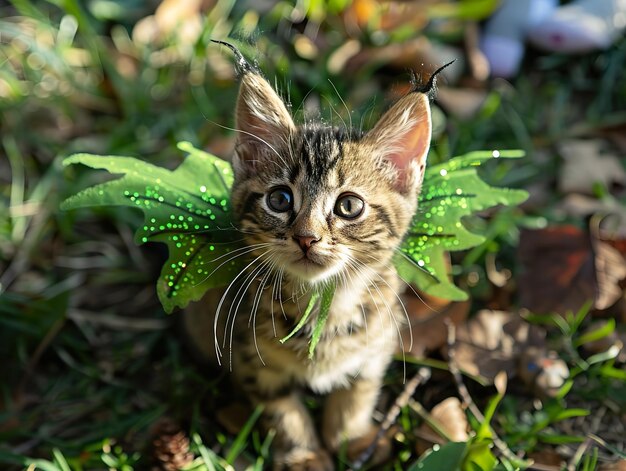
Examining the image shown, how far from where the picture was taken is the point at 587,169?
2.60m

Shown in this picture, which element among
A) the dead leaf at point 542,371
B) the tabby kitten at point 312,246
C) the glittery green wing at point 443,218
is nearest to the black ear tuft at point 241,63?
the tabby kitten at point 312,246

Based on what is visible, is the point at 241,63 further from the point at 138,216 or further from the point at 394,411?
the point at 138,216

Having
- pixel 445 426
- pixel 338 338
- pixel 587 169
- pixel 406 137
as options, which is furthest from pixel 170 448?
pixel 587 169

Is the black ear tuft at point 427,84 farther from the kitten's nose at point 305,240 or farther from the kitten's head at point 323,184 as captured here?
the kitten's nose at point 305,240

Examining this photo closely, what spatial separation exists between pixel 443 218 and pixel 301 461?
2.45ft

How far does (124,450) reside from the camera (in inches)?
76.9

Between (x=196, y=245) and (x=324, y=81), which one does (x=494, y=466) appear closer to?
(x=196, y=245)

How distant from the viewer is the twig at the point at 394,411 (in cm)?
189

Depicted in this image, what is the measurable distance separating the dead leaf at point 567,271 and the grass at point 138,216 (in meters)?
0.08

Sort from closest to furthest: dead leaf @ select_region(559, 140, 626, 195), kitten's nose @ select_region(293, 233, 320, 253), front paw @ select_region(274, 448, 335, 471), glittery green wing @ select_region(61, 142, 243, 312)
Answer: kitten's nose @ select_region(293, 233, 320, 253) < glittery green wing @ select_region(61, 142, 243, 312) < front paw @ select_region(274, 448, 335, 471) < dead leaf @ select_region(559, 140, 626, 195)

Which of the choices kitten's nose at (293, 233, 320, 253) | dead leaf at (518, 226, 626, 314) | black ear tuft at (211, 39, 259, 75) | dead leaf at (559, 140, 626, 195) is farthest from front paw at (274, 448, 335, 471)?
dead leaf at (559, 140, 626, 195)

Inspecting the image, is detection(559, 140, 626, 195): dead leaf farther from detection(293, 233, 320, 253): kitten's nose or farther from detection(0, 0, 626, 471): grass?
detection(293, 233, 320, 253): kitten's nose

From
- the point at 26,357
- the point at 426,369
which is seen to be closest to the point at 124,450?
the point at 26,357

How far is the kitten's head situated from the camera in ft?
4.96
